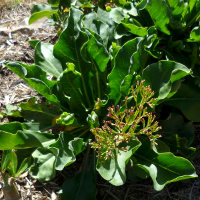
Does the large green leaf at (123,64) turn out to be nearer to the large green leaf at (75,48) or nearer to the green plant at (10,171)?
the large green leaf at (75,48)

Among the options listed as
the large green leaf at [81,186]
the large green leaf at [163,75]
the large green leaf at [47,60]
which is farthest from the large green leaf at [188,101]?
the large green leaf at [47,60]

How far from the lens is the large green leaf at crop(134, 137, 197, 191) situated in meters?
1.84

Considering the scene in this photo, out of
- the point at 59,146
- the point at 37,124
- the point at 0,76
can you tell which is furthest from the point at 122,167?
the point at 0,76

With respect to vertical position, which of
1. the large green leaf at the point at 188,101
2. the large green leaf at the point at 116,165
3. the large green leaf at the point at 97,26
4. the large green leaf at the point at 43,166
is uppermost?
the large green leaf at the point at 97,26

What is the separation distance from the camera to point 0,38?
3479mm

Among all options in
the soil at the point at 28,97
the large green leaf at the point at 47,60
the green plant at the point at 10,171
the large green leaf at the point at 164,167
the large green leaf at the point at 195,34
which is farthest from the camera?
the large green leaf at the point at 47,60

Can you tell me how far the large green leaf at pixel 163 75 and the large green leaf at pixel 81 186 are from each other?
70cm

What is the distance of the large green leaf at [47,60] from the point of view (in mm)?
2453

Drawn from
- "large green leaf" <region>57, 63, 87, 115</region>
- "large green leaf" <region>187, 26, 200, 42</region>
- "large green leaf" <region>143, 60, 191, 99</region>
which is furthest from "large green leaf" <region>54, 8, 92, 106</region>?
"large green leaf" <region>187, 26, 200, 42</region>

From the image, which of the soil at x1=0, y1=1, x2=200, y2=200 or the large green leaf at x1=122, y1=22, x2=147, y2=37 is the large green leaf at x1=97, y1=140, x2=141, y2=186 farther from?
the large green leaf at x1=122, y1=22, x2=147, y2=37

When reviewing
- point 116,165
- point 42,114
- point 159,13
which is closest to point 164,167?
point 116,165

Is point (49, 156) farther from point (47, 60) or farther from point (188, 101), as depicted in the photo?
point (188, 101)

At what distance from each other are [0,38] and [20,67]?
1529 mm

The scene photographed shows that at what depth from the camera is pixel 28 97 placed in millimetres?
2812
